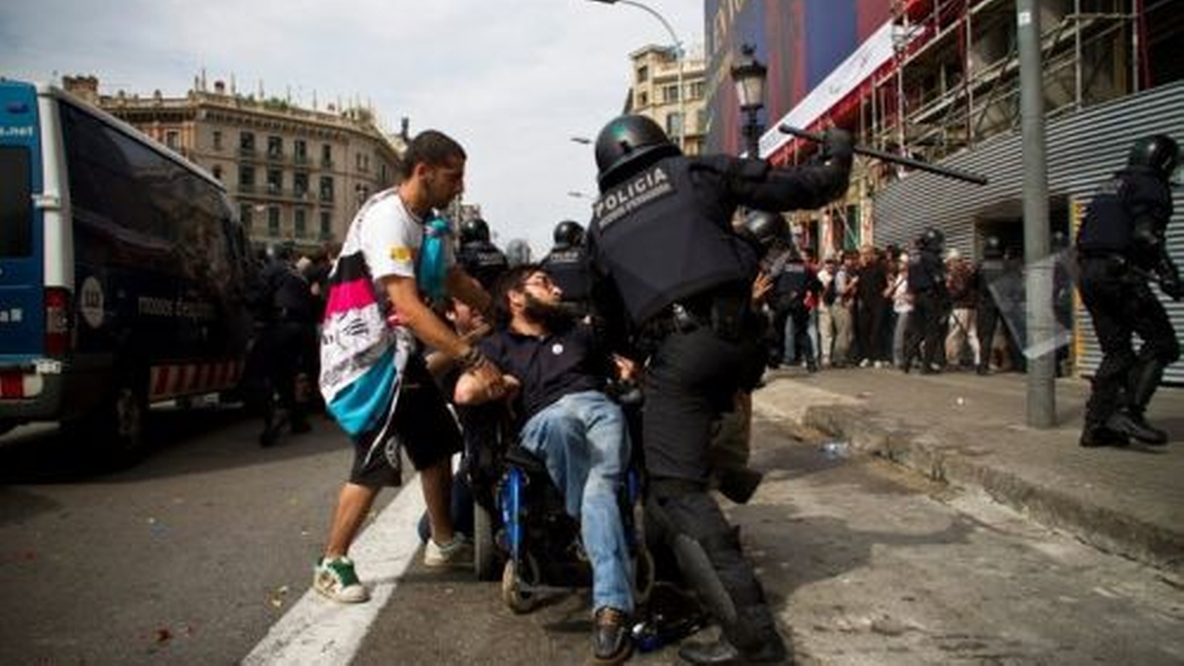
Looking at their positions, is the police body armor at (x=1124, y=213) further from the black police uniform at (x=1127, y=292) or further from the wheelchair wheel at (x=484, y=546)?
the wheelchair wheel at (x=484, y=546)

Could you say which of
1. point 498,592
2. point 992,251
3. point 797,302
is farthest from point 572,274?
point 992,251

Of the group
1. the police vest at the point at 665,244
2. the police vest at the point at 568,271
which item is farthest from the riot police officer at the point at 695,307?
the police vest at the point at 568,271

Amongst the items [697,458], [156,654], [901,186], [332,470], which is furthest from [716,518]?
[901,186]

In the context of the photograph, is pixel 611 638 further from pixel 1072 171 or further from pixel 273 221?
pixel 273 221

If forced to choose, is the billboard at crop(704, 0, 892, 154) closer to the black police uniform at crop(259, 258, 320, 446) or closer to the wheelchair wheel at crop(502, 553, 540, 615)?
the black police uniform at crop(259, 258, 320, 446)

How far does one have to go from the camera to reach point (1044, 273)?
6773 mm

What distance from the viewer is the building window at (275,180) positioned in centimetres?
8888

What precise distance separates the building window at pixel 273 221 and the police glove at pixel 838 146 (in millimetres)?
91298

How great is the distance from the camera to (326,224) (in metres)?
93.2

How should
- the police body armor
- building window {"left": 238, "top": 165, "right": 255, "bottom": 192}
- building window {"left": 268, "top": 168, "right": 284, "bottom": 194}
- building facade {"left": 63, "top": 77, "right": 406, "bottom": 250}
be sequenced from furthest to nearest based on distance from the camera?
building window {"left": 268, "top": 168, "right": 284, "bottom": 194}, building window {"left": 238, "top": 165, "right": 255, "bottom": 192}, building facade {"left": 63, "top": 77, "right": 406, "bottom": 250}, the police body armor

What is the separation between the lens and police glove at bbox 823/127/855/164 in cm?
323

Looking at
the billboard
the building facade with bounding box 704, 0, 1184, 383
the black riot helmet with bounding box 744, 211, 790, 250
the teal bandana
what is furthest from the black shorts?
the billboard

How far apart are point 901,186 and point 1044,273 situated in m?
9.66

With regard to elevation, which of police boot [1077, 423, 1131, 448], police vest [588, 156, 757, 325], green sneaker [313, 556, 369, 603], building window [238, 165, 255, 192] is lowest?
green sneaker [313, 556, 369, 603]
